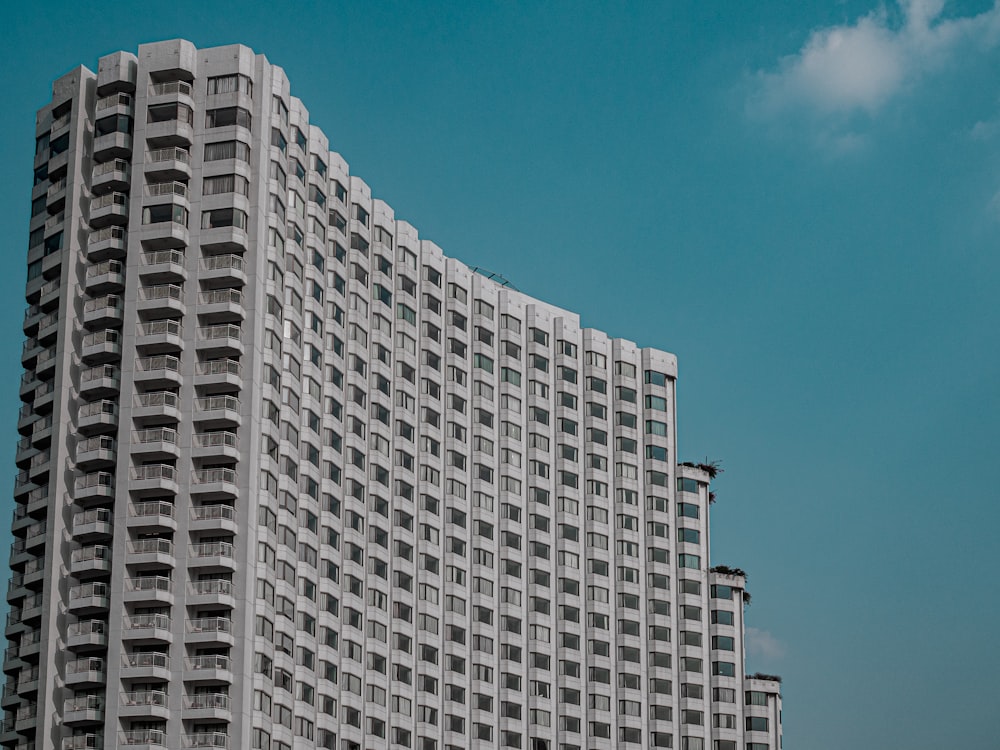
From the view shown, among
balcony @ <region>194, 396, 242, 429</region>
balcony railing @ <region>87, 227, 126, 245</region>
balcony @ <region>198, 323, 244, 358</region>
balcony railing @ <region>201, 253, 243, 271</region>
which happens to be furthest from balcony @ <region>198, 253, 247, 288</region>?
balcony @ <region>194, 396, 242, 429</region>

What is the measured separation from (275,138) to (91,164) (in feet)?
53.0

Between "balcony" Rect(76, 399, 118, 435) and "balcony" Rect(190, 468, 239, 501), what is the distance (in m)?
8.78

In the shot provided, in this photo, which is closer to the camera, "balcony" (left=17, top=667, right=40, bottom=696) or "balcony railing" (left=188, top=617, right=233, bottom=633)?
"balcony railing" (left=188, top=617, right=233, bottom=633)

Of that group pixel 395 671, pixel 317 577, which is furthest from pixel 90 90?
pixel 395 671

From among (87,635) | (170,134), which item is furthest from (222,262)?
(87,635)

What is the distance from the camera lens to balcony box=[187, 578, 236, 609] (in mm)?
157000

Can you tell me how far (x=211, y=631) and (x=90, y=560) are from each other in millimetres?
12463

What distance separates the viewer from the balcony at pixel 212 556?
158 metres

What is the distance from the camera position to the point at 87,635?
158 metres

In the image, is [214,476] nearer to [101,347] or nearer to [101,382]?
[101,382]

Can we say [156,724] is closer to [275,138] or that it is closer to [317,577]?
[317,577]

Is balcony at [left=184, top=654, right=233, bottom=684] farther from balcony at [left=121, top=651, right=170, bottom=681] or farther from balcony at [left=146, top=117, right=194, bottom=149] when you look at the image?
balcony at [left=146, top=117, right=194, bottom=149]

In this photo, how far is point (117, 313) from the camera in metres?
167

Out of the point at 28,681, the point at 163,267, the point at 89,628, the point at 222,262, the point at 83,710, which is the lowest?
the point at 83,710
